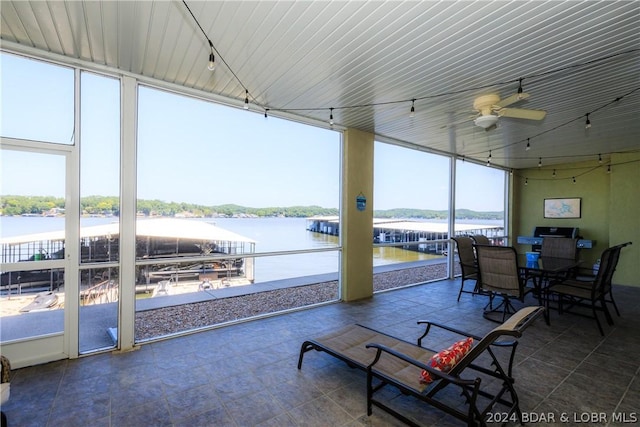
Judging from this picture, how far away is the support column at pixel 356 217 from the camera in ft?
17.4

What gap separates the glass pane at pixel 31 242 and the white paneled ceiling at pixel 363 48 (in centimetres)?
111

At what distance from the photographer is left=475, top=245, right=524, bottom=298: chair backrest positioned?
4.20 metres

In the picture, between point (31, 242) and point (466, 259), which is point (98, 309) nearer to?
point (31, 242)

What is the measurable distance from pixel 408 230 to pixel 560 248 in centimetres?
282

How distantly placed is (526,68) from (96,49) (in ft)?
13.8

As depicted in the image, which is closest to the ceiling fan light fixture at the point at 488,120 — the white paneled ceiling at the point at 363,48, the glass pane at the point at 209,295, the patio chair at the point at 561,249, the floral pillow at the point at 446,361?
the white paneled ceiling at the point at 363,48

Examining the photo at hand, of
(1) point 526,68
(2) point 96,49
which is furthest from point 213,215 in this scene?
(1) point 526,68

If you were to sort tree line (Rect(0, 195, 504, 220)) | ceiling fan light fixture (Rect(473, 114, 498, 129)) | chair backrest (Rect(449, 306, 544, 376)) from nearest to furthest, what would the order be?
chair backrest (Rect(449, 306, 544, 376))
tree line (Rect(0, 195, 504, 220))
ceiling fan light fixture (Rect(473, 114, 498, 129))

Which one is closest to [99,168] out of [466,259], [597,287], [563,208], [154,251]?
[154,251]

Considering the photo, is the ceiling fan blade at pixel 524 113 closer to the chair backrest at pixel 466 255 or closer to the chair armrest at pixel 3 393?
the chair backrest at pixel 466 255

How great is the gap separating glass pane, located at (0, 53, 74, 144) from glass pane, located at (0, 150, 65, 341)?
23 centimetres

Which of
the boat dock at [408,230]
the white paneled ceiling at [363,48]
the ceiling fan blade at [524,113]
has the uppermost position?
the white paneled ceiling at [363,48]

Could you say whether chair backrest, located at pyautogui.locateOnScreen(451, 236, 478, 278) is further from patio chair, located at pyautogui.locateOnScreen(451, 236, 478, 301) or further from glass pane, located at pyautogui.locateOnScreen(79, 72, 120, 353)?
glass pane, located at pyautogui.locateOnScreen(79, 72, 120, 353)

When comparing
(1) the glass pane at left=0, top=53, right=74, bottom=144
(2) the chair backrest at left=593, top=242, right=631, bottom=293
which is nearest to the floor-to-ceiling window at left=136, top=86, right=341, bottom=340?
(1) the glass pane at left=0, top=53, right=74, bottom=144
